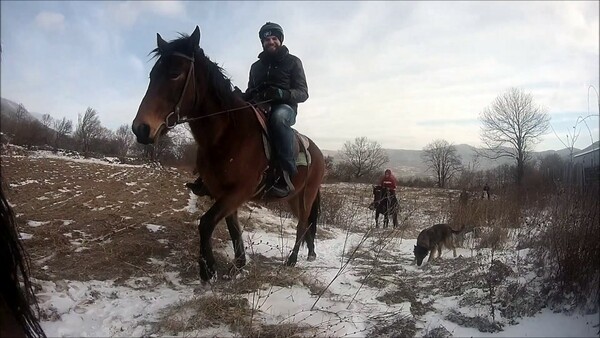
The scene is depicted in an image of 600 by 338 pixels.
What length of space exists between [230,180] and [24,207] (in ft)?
13.8

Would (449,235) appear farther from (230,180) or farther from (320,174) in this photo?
(230,180)

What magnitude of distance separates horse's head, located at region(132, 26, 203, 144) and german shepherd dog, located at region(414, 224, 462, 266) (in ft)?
14.1

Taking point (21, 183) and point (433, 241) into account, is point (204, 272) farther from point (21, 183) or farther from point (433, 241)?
point (21, 183)

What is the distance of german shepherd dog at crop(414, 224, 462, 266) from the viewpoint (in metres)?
6.04

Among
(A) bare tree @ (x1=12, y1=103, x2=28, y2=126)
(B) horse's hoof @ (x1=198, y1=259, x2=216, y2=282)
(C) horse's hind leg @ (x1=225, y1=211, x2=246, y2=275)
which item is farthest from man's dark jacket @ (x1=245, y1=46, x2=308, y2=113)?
(A) bare tree @ (x1=12, y1=103, x2=28, y2=126)

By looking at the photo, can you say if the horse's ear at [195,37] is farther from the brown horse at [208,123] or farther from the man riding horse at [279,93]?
the man riding horse at [279,93]

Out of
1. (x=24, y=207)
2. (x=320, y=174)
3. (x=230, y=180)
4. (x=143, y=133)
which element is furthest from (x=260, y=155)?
(x=24, y=207)

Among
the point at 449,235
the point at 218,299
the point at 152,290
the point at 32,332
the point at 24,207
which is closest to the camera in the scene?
the point at 32,332

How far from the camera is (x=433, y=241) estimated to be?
20.9 feet

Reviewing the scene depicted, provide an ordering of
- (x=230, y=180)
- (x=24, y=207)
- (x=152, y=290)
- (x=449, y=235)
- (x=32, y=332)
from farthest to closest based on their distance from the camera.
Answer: (x=449, y=235)
(x=24, y=207)
(x=230, y=180)
(x=152, y=290)
(x=32, y=332)

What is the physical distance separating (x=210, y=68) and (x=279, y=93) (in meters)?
0.94

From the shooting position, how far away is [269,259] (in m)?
5.21

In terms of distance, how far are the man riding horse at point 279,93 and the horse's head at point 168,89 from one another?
1080 mm

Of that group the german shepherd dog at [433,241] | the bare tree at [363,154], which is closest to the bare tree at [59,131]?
the german shepherd dog at [433,241]
